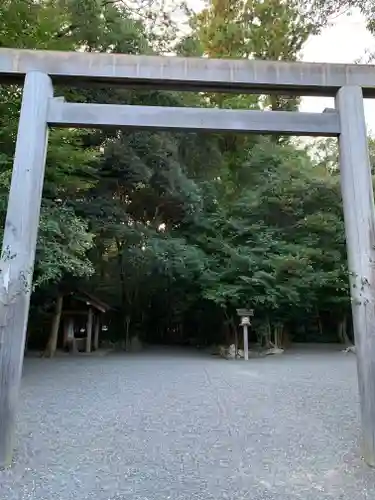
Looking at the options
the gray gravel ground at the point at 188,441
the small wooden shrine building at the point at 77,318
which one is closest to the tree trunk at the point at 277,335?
the gray gravel ground at the point at 188,441

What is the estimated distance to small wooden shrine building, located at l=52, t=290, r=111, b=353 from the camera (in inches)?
461

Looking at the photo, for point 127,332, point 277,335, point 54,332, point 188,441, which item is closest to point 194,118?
point 188,441

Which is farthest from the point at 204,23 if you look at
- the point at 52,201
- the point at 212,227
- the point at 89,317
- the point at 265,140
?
the point at 89,317

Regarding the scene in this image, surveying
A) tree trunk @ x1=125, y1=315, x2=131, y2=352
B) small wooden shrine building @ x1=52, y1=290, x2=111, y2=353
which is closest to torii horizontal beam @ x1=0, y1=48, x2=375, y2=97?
small wooden shrine building @ x1=52, y1=290, x2=111, y2=353

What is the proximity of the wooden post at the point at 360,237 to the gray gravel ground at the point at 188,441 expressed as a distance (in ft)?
1.64

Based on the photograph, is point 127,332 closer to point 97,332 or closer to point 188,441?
point 97,332

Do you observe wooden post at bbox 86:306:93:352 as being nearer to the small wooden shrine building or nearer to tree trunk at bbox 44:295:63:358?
the small wooden shrine building

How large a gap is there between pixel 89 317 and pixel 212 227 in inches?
186

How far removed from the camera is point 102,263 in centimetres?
1423

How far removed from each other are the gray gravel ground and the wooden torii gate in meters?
0.58

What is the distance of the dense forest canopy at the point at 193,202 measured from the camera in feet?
23.2

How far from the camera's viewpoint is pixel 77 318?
1239 cm

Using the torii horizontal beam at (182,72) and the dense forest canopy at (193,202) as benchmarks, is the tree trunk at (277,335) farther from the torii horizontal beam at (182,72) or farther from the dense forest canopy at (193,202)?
the torii horizontal beam at (182,72)

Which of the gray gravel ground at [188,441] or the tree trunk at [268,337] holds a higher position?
the tree trunk at [268,337]
